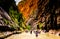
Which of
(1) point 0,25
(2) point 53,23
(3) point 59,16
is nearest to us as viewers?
(1) point 0,25

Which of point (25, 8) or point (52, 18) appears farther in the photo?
point (25, 8)

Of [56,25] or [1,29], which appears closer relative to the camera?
[1,29]

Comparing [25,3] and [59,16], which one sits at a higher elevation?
[25,3]

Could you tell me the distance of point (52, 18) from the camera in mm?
31656

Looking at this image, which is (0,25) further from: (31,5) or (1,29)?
(31,5)

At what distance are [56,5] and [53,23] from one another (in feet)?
11.6

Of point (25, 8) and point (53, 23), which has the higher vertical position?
point (25, 8)

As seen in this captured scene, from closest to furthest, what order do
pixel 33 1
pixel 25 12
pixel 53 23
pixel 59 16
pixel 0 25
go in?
pixel 0 25, pixel 59 16, pixel 53 23, pixel 33 1, pixel 25 12

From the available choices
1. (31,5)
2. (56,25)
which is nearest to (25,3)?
(31,5)

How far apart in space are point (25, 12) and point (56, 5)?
4442 cm

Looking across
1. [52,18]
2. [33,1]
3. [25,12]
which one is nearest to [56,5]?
[52,18]

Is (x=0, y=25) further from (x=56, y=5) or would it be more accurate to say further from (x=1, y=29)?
(x=56, y=5)

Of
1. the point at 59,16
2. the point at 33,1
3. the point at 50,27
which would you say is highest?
the point at 33,1

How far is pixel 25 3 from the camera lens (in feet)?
254
